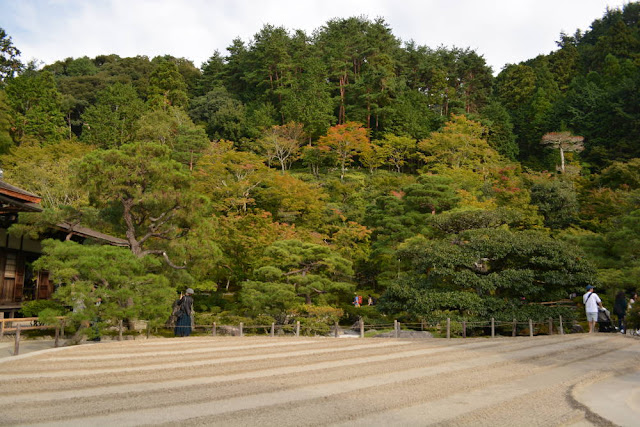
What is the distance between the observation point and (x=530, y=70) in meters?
43.5

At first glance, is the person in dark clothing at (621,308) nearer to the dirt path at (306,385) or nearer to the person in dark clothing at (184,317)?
the dirt path at (306,385)

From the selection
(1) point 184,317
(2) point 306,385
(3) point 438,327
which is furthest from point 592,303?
(1) point 184,317

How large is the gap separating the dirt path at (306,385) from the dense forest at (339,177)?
12.0ft

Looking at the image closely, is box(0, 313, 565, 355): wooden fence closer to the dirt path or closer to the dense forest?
the dense forest

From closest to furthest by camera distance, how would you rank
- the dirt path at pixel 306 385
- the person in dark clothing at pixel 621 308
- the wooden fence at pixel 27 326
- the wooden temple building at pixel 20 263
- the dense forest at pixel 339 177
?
the dirt path at pixel 306 385
the wooden fence at pixel 27 326
the person in dark clothing at pixel 621 308
the dense forest at pixel 339 177
the wooden temple building at pixel 20 263

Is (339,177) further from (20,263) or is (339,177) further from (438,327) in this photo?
(20,263)

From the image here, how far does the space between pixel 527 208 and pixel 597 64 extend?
1023 inches

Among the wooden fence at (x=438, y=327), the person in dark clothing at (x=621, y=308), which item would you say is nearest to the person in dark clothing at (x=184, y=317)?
the wooden fence at (x=438, y=327)

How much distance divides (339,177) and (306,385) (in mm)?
26653

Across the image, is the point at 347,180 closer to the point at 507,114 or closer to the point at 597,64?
the point at 507,114

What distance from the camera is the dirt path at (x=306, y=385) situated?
441 cm

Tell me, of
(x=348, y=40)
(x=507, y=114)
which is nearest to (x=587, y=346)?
(x=507, y=114)

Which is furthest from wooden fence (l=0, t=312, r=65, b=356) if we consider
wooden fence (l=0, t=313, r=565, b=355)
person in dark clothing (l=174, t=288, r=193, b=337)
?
person in dark clothing (l=174, t=288, r=193, b=337)

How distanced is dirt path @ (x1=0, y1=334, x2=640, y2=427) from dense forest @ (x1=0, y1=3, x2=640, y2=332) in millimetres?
3650
